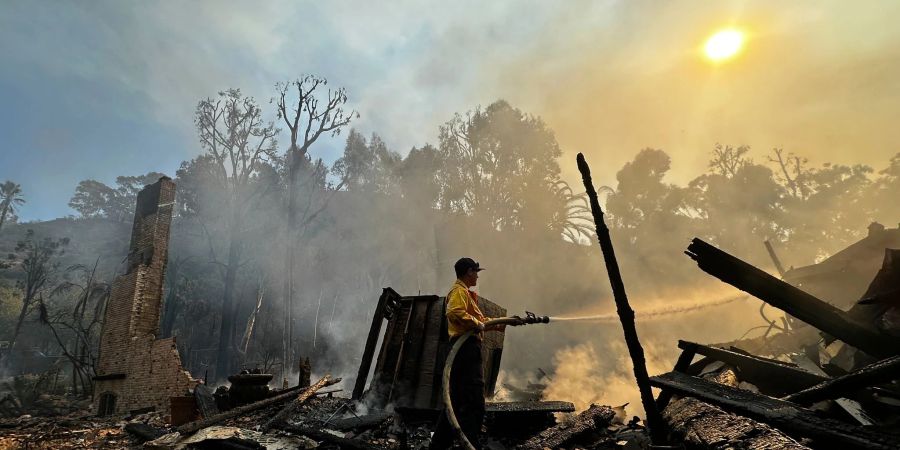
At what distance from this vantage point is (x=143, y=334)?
11.2 m

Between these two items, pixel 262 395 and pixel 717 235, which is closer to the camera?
pixel 262 395

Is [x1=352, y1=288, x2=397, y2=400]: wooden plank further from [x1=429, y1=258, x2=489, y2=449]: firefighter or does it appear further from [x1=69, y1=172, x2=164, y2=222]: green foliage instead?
[x1=69, y1=172, x2=164, y2=222]: green foliage

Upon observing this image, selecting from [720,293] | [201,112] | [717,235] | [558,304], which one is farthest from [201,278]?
[717,235]

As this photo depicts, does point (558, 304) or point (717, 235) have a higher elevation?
point (717, 235)

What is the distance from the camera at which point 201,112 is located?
26047 millimetres

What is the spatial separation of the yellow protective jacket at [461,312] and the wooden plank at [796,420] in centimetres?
213

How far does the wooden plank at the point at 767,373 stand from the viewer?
4.31 metres

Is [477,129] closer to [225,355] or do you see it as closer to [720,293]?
[720,293]

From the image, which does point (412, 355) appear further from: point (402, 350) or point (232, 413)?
point (232, 413)

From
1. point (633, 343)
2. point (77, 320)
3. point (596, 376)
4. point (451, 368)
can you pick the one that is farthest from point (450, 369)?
point (77, 320)

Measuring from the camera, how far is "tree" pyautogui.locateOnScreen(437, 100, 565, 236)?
3142 centimetres

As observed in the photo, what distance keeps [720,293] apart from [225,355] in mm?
31924

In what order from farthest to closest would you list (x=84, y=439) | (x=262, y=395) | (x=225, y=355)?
(x=225, y=355) → (x=262, y=395) → (x=84, y=439)

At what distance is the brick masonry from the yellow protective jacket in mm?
8935
